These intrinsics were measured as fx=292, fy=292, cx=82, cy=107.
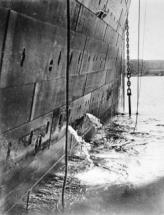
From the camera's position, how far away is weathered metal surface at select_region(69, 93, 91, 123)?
18.9 feet

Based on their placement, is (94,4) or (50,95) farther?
(94,4)

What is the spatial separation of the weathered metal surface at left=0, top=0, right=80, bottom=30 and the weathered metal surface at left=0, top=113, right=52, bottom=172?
1.34m

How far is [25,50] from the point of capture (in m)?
3.31

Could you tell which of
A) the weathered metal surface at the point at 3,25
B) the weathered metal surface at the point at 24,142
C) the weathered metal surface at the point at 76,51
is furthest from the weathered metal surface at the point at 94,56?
the weathered metal surface at the point at 3,25

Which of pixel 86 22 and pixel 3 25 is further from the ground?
pixel 86 22

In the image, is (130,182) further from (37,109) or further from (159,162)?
(37,109)

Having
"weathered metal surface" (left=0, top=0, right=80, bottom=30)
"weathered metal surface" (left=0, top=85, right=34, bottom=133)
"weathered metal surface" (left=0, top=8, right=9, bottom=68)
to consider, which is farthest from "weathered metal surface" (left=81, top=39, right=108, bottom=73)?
"weathered metal surface" (left=0, top=8, right=9, bottom=68)

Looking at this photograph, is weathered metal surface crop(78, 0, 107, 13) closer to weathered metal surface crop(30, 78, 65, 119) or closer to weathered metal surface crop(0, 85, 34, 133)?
weathered metal surface crop(30, 78, 65, 119)

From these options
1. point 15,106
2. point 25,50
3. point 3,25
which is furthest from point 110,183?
point 3,25

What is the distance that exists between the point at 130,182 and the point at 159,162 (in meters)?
1.57

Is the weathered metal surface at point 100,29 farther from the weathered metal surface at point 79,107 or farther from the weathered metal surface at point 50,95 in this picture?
the weathered metal surface at point 50,95

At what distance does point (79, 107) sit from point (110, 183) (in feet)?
6.06

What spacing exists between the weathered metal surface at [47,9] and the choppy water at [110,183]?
2456mm

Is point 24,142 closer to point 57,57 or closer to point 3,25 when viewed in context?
point 57,57
